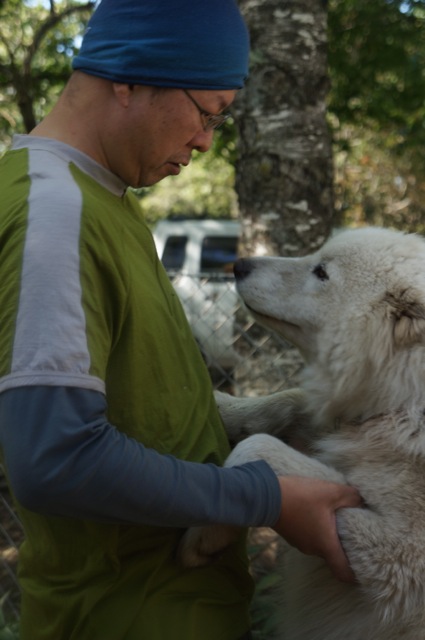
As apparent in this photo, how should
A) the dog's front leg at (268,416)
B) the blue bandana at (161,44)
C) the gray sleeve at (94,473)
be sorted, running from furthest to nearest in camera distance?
the dog's front leg at (268,416) < the blue bandana at (161,44) < the gray sleeve at (94,473)

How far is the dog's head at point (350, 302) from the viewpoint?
8.16ft

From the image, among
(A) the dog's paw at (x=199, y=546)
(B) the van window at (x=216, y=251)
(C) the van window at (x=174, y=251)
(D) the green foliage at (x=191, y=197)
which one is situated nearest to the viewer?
(A) the dog's paw at (x=199, y=546)

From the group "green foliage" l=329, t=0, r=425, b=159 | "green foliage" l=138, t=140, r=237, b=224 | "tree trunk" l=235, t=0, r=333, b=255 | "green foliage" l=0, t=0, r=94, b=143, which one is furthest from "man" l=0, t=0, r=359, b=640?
"green foliage" l=138, t=140, r=237, b=224

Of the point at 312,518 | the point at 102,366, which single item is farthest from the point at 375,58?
the point at 102,366

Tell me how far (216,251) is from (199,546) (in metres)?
10.9

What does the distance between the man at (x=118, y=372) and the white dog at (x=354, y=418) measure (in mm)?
197

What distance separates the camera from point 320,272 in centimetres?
292

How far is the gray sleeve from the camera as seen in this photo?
1339 millimetres

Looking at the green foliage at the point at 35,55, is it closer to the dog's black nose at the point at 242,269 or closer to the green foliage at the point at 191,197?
the dog's black nose at the point at 242,269

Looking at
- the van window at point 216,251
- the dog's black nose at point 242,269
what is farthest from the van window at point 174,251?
the dog's black nose at point 242,269

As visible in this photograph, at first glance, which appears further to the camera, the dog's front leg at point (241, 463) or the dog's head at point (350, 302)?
the dog's head at point (350, 302)

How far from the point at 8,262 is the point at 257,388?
3.13 meters

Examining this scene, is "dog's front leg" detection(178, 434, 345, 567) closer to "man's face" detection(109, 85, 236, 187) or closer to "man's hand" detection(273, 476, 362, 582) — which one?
"man's hand" detection(273, 476, 362, 582)

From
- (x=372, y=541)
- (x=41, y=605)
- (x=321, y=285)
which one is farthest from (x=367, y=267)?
(x=41, y=605)
